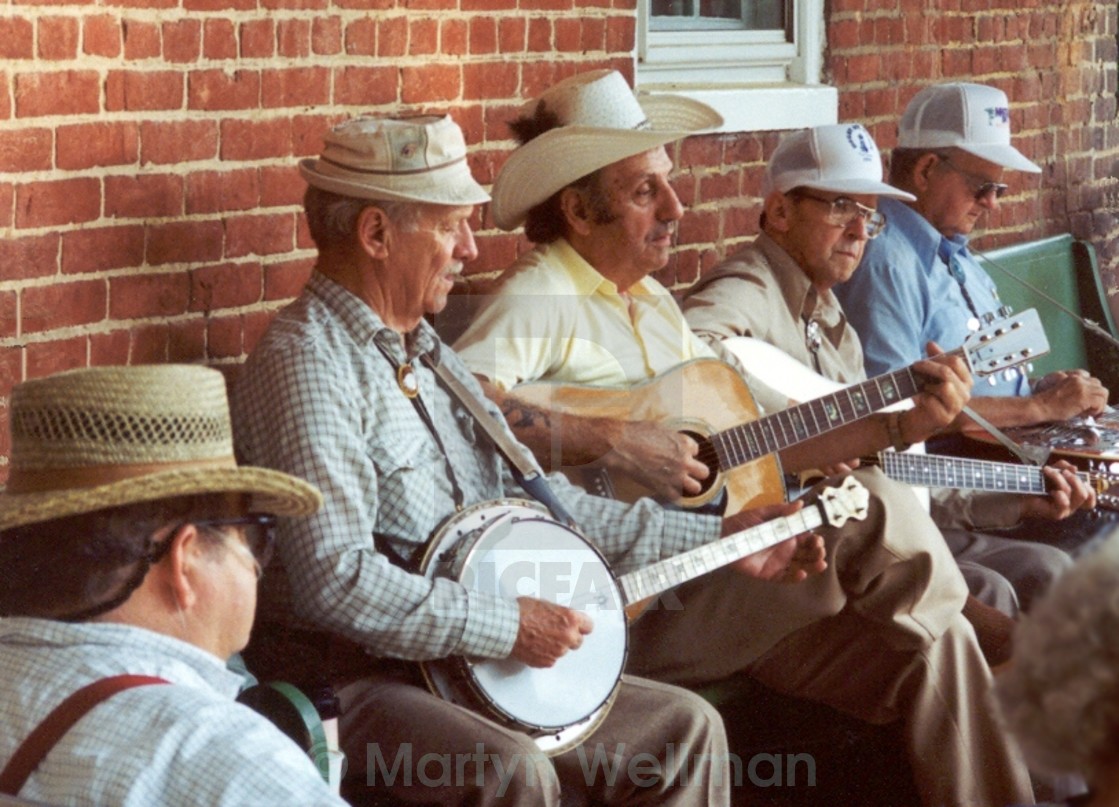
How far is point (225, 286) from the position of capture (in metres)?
3.71

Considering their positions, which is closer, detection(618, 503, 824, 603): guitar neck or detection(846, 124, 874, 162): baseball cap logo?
detection(618, 503, 824, 603): guitar neck

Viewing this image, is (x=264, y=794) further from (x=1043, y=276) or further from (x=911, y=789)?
(x=1043, y=276)

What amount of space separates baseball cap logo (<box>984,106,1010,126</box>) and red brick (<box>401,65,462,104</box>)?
1.87 meters

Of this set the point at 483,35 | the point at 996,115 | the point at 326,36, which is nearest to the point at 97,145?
the point at 326,36

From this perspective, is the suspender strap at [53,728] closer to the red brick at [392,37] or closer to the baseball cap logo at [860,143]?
the red brick at [392,37]

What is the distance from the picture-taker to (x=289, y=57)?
12.6 ft

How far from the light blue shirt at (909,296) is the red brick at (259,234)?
1.68 m

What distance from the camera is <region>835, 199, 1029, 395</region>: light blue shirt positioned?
15.8ft

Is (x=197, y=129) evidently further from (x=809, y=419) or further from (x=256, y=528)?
(x=256, y=528)

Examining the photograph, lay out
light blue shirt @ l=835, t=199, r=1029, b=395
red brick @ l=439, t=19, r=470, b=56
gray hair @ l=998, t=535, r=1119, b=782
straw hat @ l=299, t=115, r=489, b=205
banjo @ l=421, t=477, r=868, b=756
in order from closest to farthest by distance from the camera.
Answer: gray hair @ l=998, t=535, r=1119, b=782 < banjo @ l=421, t=477, r=868, b=756 < straw hat @ l=299, t=115, r=489, b=205 < red brick @ l=439, t=19, r=470, b=56 < light blue shirt @ l=835, t=199, r=1029, b=395

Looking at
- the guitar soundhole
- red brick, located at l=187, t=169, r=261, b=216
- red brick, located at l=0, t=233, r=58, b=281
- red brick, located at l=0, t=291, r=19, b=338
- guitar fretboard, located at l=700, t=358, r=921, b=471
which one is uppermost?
red brick, located at l=187, t=169, r=261, b=216

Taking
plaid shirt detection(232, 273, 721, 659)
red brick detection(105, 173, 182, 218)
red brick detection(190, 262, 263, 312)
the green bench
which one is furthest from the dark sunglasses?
the green bench

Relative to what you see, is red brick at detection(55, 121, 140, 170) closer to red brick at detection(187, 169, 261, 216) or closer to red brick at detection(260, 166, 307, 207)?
red brick at detection(187, 169, 261, 216)

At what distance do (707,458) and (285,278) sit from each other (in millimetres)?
992
